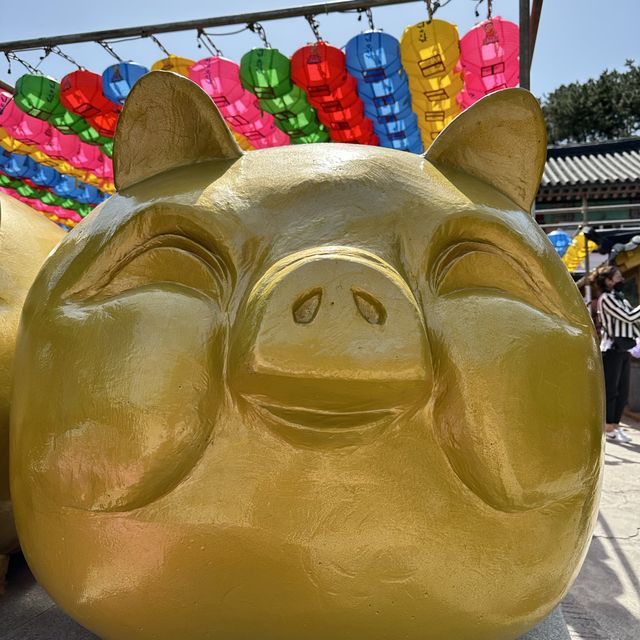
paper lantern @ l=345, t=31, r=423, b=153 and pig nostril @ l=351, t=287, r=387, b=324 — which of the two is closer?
pig nostril @ l=351, t=287, r=387, b=324

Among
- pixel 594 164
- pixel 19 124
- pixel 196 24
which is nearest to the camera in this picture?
pixel 196 24

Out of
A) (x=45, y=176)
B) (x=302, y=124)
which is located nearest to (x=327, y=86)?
(x=302, y=124)

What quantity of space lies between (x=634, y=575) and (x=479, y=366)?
2165 mm

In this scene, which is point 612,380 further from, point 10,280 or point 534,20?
point 10,280

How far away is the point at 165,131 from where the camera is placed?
140 cm

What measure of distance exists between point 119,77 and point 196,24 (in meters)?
1.52

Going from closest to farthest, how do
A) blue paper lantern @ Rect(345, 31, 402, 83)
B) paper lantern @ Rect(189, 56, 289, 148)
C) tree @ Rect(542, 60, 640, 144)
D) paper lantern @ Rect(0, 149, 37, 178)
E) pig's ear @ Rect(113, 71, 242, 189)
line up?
pig's ear @ Rect(113, 71, 242, 189), blue paper lantern @ Rect(345, 31, 402, 83), paper lantern @ Rect(189, 56, 289, 148), paper lantern @ Rect(0, 149, 37, 178), tree @ Rect(542, 60, 640, 144)

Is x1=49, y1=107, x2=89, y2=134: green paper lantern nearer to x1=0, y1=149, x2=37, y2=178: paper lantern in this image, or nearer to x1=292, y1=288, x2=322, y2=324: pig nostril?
x1=0, y1=149, x2=37, y2=178: paper lantern

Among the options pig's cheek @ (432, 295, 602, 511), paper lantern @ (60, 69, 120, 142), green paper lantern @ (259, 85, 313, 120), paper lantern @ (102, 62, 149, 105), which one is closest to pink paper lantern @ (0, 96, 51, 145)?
paper lantern @ (60, 69, 120, 142)

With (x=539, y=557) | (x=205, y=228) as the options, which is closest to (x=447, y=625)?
(x=539, y=557)

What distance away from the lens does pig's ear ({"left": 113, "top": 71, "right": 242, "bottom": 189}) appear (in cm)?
135

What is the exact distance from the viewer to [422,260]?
111 centimetres

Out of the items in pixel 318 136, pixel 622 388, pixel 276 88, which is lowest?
pixel 622 388

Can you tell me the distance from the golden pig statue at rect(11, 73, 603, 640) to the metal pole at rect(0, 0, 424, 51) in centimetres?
416
